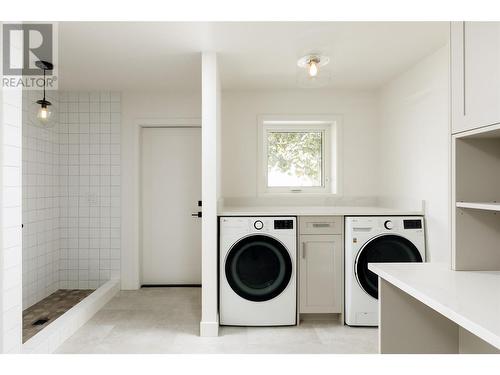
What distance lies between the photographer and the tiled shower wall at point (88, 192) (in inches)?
153

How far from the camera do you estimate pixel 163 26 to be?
2.29m

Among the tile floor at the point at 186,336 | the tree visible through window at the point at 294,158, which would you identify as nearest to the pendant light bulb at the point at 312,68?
the tree visible through window at the point at 294,158

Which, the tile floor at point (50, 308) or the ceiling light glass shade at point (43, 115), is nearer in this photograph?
the ceiling light glass shade at point (43, 115)

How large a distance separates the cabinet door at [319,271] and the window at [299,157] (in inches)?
42.2

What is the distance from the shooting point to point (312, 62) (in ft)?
9.11

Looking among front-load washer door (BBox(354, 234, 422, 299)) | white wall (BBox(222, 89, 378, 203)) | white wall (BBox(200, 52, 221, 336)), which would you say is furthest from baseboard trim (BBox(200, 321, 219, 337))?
white wall (BBox(222, 89, 378, 203))

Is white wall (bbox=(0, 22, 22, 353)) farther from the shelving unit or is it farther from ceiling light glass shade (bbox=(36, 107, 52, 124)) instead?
the shelving unit

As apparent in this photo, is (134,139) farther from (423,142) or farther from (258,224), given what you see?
(423,142)

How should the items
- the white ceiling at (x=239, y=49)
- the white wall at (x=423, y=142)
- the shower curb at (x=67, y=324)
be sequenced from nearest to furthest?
the shower curb at (x=67, y=324) → the white ceiling at (x=239, y=49) → the white wall at (x=423, y=142)

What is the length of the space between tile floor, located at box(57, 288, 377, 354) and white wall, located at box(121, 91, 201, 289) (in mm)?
639
